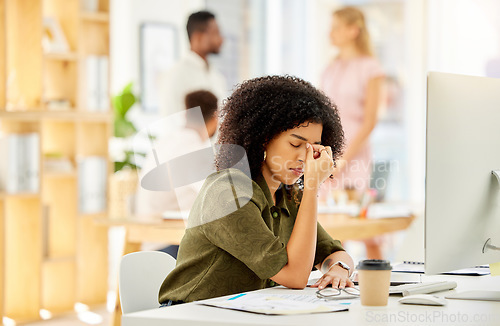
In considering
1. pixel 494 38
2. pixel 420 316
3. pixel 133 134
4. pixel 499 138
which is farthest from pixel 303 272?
pixel 494 38

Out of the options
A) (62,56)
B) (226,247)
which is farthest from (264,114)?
(62,56)

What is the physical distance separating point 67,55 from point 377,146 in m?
2.93

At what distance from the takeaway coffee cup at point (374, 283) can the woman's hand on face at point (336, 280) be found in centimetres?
23

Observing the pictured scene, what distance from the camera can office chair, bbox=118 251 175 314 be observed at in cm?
165

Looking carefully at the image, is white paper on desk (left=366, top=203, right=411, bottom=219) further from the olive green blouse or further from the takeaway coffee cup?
the takeaway coffee cup

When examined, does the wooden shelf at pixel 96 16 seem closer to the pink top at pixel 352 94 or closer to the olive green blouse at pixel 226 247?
the pink top at pixel 352 94

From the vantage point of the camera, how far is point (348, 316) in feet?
3.84

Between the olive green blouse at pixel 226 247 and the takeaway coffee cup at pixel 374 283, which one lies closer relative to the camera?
the takeaway coffee cup at pixel 374 283

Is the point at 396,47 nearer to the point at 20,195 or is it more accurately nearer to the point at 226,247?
the point at 20,195

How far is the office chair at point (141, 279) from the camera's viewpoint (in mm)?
1649

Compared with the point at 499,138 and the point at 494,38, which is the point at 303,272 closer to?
the point at 499,138

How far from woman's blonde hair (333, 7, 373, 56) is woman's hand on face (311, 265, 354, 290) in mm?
2708

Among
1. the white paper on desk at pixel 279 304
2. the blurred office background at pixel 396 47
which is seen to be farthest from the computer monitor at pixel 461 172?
the blurred office background at pixel 396 47

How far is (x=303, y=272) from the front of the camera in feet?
4.89
